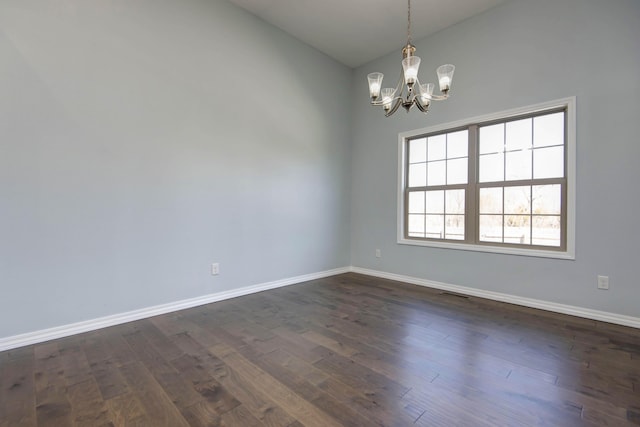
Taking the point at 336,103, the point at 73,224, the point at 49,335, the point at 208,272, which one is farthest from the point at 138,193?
the point at 336,103

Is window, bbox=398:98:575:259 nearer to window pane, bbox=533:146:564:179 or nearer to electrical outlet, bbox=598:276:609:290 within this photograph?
window pane, bbox=533:146:564:179

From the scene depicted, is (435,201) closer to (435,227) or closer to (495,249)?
(435,227)

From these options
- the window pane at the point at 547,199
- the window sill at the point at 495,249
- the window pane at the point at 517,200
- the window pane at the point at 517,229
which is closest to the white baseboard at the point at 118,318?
the window sill at the point at 495,249

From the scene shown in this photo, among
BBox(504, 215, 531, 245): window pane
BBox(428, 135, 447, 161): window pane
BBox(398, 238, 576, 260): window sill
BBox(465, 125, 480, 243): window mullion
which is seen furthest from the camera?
BBox(428, 135, 447, 161): window pane

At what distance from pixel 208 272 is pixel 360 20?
3.62m

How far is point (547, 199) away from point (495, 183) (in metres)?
0.54

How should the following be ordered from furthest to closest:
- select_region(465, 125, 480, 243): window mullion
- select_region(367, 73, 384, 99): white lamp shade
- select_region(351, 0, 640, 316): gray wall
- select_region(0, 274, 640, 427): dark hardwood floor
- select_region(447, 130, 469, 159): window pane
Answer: select_region(447, 130, 469, 159): window pane, select_region(465, 125, 480, 243): window mullion, select_region(351, 0, 640, 316): gray wall, select_region(367, 73, 384, 99): white lamp shade, select_region(0, 274, 640, 427): dark hardwood floor

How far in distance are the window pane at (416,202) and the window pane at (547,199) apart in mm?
1348

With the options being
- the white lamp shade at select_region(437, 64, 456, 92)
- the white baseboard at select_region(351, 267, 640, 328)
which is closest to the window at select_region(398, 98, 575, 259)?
the white baseboard at select_region(351, 267, 640, 328)

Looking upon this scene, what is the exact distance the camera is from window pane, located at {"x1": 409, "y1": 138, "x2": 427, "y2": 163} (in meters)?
4.20

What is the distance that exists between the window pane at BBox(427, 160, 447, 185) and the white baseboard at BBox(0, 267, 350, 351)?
8.38 feet

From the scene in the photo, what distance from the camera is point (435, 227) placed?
4.09 metres

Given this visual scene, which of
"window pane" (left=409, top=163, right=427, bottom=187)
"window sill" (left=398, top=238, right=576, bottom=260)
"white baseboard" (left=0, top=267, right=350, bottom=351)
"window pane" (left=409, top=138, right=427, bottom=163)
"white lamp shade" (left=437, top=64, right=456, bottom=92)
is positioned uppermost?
"white lamp shade" (left=437, top=64, right=456, bottom=92)

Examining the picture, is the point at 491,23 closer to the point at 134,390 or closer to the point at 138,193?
the point at 138,193
